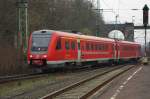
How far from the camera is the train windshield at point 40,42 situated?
30.9 metres

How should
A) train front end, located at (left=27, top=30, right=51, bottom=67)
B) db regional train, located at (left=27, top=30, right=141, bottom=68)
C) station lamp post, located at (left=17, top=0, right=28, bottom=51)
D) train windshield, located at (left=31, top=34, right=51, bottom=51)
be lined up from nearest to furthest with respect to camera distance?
train front end, located at (left=27, top=30, right=51, bottom=67)
db regional train, located at (left=27, top=30, right=141, bottom=68)
train windshield, located at (left=31, top=34, right=51, bottom=51)
station lamp post, located at (left=17, top=0, right=28, bottom=51)

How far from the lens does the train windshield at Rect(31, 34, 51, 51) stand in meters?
30.9

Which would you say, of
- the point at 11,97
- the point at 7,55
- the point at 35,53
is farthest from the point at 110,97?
the point at 7,55

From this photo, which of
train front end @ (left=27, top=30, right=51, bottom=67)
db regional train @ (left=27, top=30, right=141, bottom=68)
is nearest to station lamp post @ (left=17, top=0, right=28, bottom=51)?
db regional train @ (left=27, top=30, right=141, bottom=68)

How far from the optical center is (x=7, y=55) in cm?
3556

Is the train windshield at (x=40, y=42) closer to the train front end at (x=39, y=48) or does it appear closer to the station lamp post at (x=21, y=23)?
the train front end at (x=39, y=48)

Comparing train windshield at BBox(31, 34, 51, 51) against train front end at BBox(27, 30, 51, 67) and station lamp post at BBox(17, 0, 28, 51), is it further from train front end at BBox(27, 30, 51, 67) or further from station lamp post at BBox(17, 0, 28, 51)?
station lamp post at BBox(17, 0, 28, 51)

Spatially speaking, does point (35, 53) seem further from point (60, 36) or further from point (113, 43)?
point (113, 43)

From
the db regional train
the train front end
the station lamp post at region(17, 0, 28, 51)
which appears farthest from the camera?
the station lamp post at region(17, 0, 28, 51)

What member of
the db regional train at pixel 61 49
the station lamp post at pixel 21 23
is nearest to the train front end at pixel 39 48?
the db regional train at pixel 61 49

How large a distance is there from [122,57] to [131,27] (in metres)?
63.8

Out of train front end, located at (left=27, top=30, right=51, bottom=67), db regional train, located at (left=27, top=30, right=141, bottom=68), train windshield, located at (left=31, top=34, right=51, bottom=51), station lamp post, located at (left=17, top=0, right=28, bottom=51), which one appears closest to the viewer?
train front end, located at (left=27, top=30, right=51, bottom=67)

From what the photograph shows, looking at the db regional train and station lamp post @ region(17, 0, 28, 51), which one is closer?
the db regional train

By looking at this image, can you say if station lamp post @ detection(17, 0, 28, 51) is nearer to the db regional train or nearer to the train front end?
the db regional train
